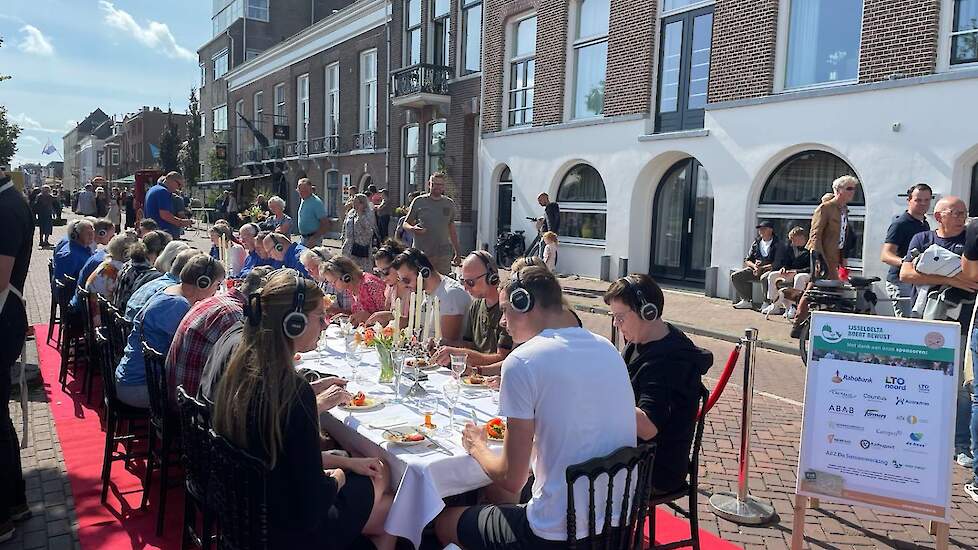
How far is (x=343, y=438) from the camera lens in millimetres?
3107

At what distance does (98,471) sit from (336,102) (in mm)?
24369

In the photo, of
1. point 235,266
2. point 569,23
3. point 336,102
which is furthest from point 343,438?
point 336,102

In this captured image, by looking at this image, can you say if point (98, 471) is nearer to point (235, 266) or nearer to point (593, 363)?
point (593, 363)

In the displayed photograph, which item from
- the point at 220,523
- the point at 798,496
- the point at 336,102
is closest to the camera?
the point at 220,523

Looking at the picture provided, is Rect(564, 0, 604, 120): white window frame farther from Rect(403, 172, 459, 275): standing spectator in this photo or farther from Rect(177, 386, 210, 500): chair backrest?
Rect(177, 386, 210, 500): chair backrest

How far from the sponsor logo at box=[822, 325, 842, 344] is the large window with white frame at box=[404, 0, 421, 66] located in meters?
19.4

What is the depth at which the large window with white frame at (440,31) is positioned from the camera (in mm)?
20344

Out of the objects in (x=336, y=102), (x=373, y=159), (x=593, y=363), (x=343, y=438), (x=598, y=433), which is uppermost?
(x=336, y=102)

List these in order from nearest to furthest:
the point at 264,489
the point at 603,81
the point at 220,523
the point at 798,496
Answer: the point at 264,489, the point at 220,523, the point at 798,496, the point at 603,81

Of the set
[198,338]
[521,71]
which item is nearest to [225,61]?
[521,71]

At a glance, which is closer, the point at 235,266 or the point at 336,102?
the point at 235,266

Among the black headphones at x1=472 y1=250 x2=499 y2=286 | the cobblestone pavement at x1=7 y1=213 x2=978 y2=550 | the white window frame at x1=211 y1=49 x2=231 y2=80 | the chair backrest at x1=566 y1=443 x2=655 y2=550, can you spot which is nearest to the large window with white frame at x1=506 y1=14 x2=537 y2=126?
the cobblestone pavement at x1=7 y1=213 x2=978 y2=550

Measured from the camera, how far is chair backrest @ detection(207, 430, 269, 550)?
86.5 inches

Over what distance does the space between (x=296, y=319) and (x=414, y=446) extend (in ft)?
2.46
